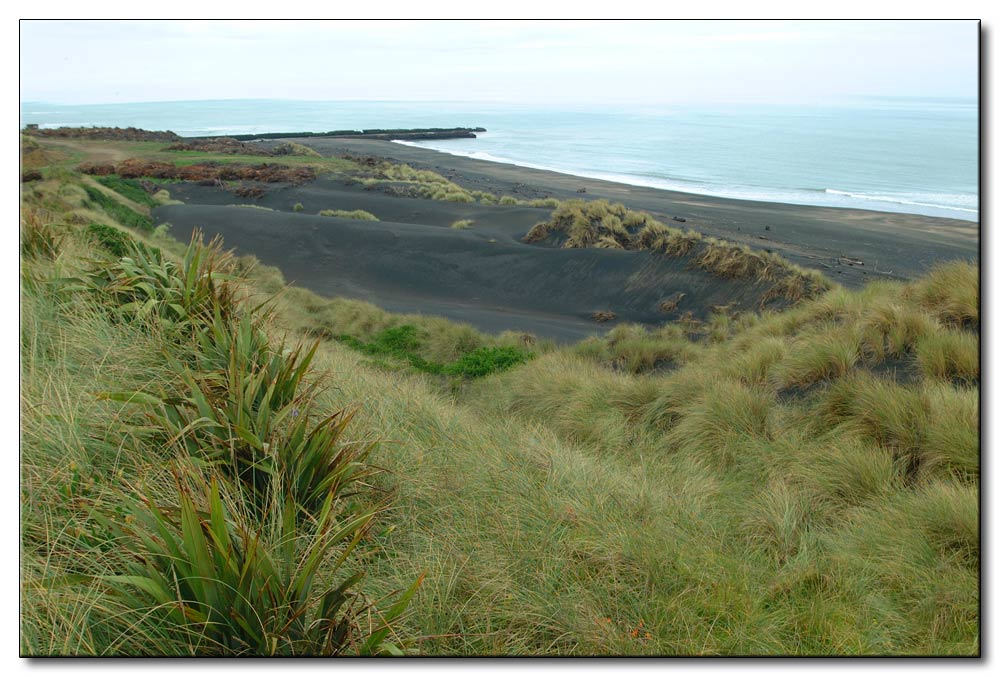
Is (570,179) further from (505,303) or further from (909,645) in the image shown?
(909,645)

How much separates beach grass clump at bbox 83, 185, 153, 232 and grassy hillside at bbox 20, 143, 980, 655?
993 cm

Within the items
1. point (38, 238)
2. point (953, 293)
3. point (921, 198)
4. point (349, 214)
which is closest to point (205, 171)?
point (349, 214)

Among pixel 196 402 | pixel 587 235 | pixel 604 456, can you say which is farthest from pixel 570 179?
pixel 196 402

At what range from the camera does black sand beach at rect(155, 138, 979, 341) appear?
14.8m

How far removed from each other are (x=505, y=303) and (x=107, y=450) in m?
12.9

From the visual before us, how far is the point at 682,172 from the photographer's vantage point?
25.9m

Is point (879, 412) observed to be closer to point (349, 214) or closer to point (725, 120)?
point (725, 120)

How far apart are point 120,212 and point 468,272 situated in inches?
328

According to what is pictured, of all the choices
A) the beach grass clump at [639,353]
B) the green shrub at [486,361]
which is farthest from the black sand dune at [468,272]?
the green shrub at [486,361]

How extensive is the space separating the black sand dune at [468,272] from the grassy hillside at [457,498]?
697 cm

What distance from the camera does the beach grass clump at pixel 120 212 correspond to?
15.3m

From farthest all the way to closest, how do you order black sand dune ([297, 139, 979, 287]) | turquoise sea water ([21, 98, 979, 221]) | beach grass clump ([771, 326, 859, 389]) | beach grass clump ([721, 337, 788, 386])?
black sand dune ([297, 139, 979, 287]), beach grass clump ([721, 337, 788, 386]), beach grass clump ([771, 326, 859, 389]), turquoise sea water ([21, 98, 979, 221])

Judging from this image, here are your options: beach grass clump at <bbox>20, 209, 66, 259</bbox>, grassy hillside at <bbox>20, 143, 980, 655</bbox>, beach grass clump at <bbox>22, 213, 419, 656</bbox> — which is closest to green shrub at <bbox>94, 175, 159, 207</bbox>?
beach grass clump at <bbox>20, 209, 66, 259</bbox>

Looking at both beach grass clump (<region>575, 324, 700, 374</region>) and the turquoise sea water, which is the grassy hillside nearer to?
the turquoise sea water
